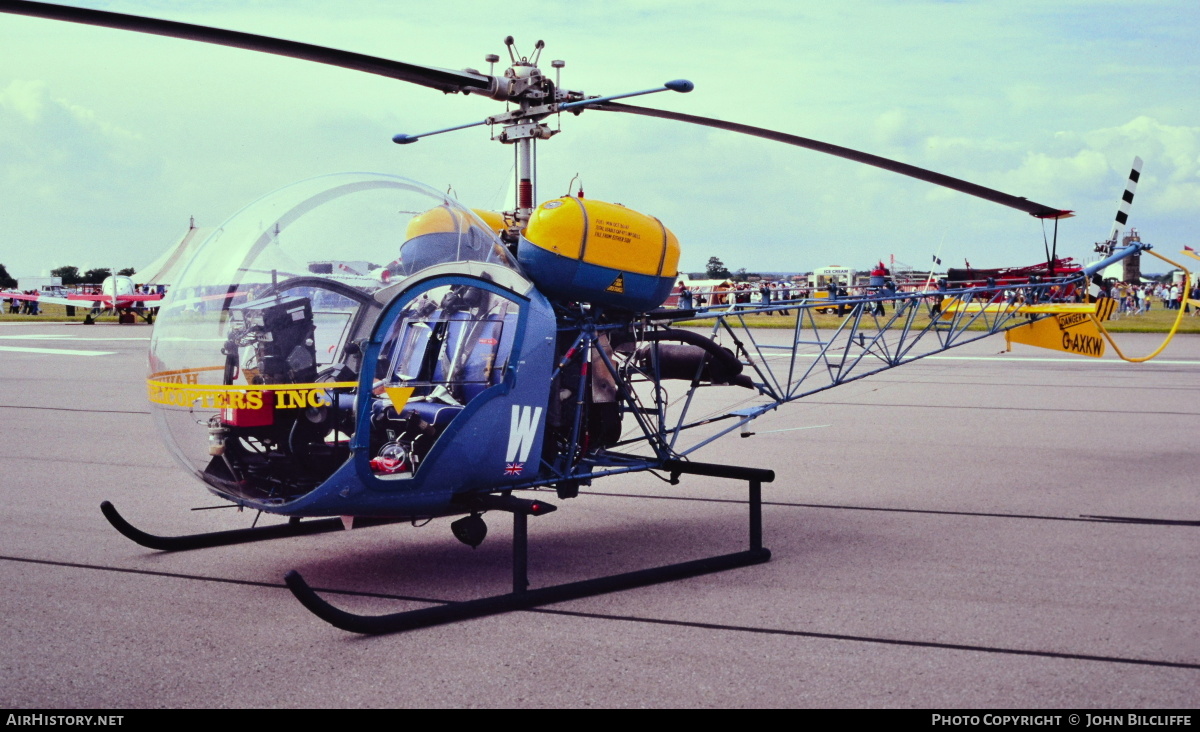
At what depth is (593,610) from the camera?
16.0 ft

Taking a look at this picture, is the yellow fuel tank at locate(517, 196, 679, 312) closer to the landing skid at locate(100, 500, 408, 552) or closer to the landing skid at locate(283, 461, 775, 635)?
the landing skid at locate(283, 461, 775, 635)

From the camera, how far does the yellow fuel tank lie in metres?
5.18

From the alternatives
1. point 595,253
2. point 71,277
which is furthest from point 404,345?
point 71,277

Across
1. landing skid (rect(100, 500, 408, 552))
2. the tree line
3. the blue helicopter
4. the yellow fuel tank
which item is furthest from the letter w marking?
the tree line

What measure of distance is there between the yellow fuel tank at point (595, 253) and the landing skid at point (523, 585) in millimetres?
1150

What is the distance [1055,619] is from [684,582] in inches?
71.5

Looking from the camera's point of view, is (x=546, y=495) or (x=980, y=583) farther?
(x=546, y=495)

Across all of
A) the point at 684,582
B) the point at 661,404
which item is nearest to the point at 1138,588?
the point at 684,582

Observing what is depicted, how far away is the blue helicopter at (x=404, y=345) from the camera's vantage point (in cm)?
459

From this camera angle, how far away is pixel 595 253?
5266 mm

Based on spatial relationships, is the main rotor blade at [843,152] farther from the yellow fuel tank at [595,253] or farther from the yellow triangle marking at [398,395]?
the yellow triangle marking at [398,395]

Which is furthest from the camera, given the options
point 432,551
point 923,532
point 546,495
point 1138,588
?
point 546,495

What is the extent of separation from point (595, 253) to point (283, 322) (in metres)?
1.62

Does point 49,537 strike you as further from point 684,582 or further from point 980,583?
point 980,583
